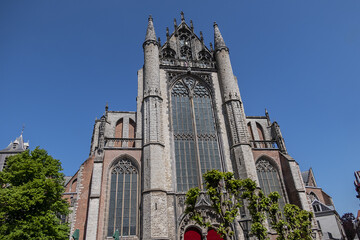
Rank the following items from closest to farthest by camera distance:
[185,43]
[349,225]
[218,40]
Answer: [218,40], [185,43], [349,225]

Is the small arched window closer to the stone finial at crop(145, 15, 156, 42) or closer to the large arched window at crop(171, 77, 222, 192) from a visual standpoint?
the large arched window at crop(171, 77, 222, 192)

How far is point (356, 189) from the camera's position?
96.6 ft

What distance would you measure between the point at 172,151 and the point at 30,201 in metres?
9.72

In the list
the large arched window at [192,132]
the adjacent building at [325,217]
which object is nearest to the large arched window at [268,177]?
the large arched window at [192,132]

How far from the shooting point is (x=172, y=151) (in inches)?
768

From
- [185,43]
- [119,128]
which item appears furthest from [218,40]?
[119,128]

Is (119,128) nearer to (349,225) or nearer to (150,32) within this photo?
(150,32)

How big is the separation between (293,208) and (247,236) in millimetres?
3567

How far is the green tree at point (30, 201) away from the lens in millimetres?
12969

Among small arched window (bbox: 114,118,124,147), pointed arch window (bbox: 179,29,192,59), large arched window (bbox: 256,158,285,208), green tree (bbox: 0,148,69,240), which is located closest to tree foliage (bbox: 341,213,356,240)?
large arched window (bbox: 256,158,285,208)

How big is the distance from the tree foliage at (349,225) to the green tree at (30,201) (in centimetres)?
3617

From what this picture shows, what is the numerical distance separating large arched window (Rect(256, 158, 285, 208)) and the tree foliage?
74.6ft

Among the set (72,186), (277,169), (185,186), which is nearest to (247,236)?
(185,186)

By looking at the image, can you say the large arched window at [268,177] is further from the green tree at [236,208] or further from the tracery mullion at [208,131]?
the tracery mullion at [208,131]
